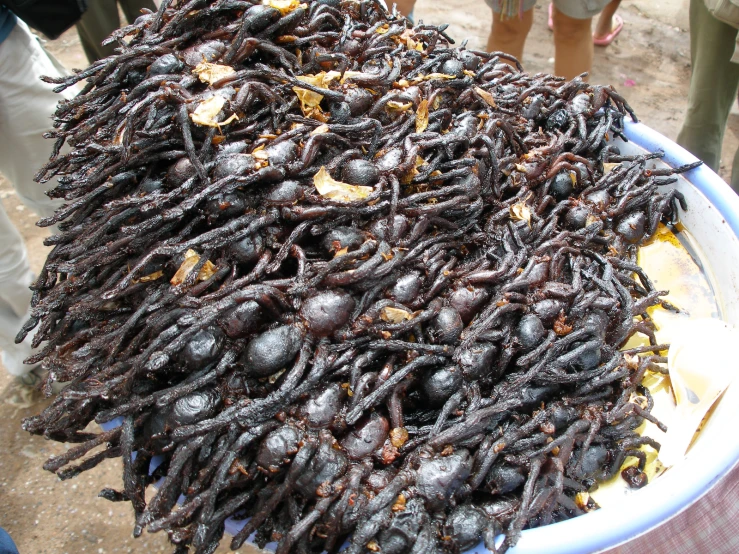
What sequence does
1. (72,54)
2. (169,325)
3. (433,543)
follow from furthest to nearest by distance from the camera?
(72,54) < (169,325) < (433,543)

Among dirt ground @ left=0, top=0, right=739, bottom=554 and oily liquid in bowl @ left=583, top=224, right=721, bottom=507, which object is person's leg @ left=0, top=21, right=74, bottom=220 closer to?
dirt ground @ left=0, top=0, right=739, bottom=554

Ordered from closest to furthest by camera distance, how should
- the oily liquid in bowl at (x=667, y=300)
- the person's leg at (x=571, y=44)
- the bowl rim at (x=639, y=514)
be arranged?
the bowl rim at (x=639, y=514) < the oily liquid in bowl at (x=667, y=300) < the person's leg at (x=571, y=44)

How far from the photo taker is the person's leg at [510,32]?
12.9 ft

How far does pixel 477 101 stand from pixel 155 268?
3.83 ft

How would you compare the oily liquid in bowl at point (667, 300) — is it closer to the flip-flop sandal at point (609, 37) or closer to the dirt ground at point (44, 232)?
the dirt ground at point (44, 232)

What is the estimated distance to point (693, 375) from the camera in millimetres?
1404

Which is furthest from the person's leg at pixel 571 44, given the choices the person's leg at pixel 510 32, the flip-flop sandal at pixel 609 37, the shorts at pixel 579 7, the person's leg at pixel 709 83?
the flip-flop sandal at pixel 609 37

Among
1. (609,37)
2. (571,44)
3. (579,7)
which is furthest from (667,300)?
(609,37)

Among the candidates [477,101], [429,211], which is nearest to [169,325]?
[429,211]

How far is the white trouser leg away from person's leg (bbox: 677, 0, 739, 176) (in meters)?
3.72

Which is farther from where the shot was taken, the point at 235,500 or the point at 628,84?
the point at 628,84

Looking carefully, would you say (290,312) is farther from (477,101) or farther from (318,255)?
(477,101)

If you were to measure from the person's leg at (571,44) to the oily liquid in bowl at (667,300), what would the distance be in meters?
2.41

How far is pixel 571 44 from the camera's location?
377 centimetres
